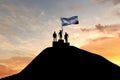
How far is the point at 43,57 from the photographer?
32625 mm

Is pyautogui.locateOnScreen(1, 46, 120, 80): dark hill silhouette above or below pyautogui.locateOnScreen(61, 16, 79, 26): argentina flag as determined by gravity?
below

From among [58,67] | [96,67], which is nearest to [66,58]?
[58,67]

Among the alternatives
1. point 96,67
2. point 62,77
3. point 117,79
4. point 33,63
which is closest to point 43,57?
point 33,63

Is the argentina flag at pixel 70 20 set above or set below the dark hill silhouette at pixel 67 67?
above

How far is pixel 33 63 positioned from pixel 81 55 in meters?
5.34

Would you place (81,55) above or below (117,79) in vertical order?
above

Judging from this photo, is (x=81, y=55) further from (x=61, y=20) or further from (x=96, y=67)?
(x=61, y=20)

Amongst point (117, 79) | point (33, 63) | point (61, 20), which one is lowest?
point (117, 79)

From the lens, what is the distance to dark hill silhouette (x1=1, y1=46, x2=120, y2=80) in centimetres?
3083

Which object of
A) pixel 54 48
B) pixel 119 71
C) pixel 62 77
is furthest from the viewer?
pixel 119 71

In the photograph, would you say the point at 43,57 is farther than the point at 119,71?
No

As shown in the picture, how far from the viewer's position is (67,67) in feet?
102

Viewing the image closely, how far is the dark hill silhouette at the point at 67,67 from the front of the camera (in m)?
30.8

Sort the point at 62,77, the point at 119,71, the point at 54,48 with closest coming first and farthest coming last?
the point at 62,77 → the point at 54,48 → the point at 119,71
